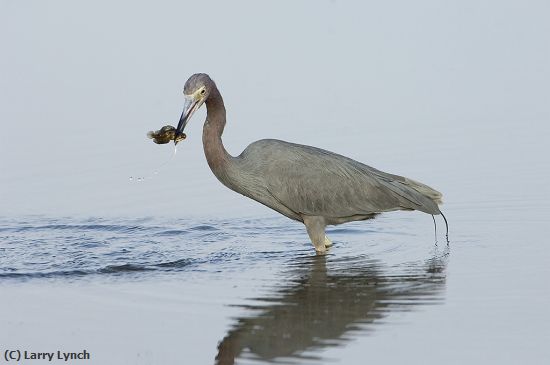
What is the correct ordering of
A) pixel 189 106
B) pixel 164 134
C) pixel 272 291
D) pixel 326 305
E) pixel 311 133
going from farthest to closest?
pixel 311 133 < pixel 164 134 < pixel 189 106 < pixel 272 291 < pixel 326 305

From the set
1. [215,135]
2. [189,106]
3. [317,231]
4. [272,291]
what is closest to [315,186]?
[317,231]

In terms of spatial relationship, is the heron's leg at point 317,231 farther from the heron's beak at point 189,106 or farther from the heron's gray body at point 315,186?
the heron's beak at point 189,106

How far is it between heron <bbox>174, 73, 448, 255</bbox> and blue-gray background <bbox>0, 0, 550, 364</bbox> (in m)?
0.38

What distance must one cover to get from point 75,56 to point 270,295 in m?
11.4

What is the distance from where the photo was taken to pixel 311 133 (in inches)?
612

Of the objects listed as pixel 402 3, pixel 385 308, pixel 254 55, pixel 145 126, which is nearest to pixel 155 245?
pixel 385 308

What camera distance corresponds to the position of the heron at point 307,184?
11531 mm

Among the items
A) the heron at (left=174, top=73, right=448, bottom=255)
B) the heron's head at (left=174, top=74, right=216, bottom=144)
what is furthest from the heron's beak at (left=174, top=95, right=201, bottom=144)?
the heron at (left=174, top=73, right=448, bottom=255)

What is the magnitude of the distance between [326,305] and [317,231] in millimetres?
2210

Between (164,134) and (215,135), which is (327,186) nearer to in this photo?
(215,135)

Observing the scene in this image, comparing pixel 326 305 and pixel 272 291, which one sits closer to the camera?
pixel 326 305

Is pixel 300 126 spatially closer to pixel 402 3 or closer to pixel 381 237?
pixel 381 237

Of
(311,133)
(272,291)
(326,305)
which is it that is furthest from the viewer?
(311,133)

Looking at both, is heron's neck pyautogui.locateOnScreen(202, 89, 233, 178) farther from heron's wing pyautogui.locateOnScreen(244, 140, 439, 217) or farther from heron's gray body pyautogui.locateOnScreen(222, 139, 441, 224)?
heron's wing pyautogui.locateOnScreen(244, 140, 439, 217)
